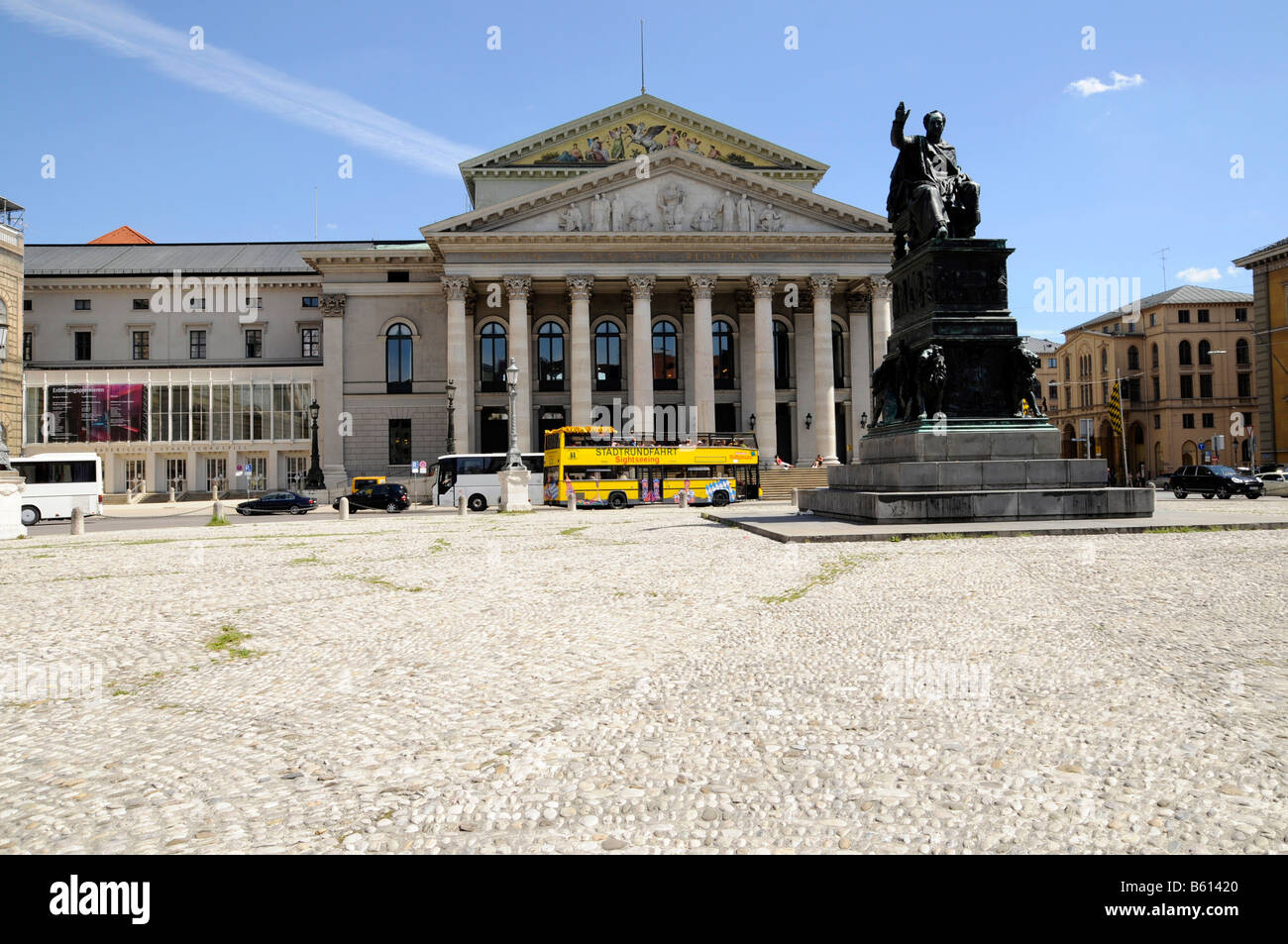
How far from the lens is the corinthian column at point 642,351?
172 ft

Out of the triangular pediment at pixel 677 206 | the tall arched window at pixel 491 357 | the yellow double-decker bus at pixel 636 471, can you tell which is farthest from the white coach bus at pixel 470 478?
the triangular pediment at pixel 677 206

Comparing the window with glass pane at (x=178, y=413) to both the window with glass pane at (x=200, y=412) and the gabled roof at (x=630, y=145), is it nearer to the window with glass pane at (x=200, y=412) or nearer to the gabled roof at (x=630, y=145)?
the window with glass pane at (x=200, y=412)

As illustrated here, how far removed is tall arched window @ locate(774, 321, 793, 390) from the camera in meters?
58.7

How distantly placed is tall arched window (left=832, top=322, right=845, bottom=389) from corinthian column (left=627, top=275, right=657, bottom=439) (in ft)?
45.6

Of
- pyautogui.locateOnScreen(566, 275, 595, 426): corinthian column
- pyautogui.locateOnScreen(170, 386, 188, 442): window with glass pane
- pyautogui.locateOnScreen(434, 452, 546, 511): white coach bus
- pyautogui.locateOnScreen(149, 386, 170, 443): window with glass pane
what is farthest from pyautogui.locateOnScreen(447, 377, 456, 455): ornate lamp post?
pyautogui.locateOnScreen(149, 386, 170, 443): window with glass pane

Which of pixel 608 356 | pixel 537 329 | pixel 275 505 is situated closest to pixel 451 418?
pixel 275 505

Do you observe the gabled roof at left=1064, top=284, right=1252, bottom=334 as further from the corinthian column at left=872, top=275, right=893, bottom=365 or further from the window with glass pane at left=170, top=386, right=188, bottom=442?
the window with glass pane at left=170, top=386, right=188, bottom=442

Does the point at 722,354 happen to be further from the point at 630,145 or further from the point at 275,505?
the point at 275,505

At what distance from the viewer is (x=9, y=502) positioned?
22844mm

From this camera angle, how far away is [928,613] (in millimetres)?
7684

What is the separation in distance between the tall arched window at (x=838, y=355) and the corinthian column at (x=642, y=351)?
13908mm

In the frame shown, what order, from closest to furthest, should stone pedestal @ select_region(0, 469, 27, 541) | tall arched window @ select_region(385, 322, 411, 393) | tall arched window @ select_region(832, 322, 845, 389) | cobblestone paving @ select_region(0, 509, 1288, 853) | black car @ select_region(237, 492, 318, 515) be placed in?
cobblestone paving @ select_region(0, 509, 1288, 853) < stone pedestal @ select_region(0, 469, 27, 541) < black car @ select_region(237, 492, 318, 515) < tall arched window @ select_region(385, 322, 411, 393) < tall arched window @ select_region(832, 322, 845, 389)

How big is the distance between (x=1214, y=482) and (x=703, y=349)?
90.2 ft
